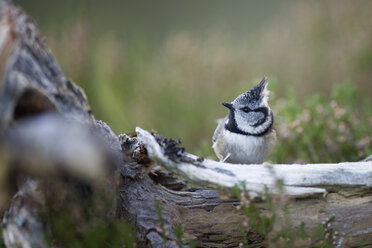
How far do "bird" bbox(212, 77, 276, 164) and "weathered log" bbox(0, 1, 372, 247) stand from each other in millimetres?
463

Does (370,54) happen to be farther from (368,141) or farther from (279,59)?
(368,141)

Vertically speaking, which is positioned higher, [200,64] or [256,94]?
[200,64]

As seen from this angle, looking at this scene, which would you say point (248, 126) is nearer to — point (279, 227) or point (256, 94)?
point (256, 94)

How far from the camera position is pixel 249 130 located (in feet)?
10.0

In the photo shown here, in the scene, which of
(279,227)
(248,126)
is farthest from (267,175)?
(248,126)

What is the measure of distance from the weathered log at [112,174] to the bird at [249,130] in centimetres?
46

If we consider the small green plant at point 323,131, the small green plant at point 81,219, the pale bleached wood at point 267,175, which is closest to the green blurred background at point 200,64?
the small green plant at point 323,131

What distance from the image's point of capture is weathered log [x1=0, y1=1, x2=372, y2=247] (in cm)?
187

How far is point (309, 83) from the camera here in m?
6.44

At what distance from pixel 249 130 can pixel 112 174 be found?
47.2 inches

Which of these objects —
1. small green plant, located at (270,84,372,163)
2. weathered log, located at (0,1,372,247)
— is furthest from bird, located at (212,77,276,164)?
small green plant, located at (270,84,372,163)

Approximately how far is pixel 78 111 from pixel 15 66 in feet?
1.35

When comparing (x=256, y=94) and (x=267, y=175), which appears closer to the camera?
(x=267, y=175)

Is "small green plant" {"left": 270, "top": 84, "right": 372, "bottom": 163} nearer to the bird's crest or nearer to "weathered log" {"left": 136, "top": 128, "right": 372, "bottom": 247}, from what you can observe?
the bird's crest
